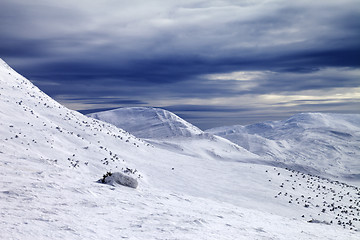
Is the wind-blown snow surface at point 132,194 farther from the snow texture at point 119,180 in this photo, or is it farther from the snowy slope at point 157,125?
the snowy slope at point 157,125

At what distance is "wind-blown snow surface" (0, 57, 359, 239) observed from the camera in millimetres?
10109

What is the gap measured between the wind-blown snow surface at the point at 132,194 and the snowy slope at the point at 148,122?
64812mm

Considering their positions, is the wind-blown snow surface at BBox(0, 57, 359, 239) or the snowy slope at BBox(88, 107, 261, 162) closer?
the wind-blown snow surface at BBox(0, 57, 359, 239)

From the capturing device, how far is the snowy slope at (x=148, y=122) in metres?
110

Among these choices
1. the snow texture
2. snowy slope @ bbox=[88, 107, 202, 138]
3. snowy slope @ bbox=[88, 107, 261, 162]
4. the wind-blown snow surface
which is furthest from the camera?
snowy slope @ bbox=[88, 107, 202, 138]

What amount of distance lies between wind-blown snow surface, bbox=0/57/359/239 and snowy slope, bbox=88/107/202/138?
6481 cm

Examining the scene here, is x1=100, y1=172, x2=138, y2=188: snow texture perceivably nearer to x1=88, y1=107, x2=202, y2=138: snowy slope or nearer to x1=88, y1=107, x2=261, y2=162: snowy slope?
x1=88, y1=107, x2=261, y2=162: snowy slope

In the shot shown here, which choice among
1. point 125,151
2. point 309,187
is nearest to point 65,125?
point 125,151

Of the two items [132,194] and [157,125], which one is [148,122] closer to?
[157,125]

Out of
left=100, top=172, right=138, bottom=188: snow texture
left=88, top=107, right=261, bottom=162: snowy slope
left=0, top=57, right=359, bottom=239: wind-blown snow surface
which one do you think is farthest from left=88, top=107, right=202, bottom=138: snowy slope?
left=100, top=172, right=138, bottom=188: snow texture

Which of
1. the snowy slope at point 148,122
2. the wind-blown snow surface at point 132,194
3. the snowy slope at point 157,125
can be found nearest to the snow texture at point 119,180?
the wind-blown snow surface at point 132,194

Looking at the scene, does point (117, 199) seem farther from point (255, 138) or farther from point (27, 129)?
point (255, 138)

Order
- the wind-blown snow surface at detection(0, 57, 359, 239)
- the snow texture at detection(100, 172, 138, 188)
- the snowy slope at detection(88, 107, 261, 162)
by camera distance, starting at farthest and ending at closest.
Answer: the snowy slope at detection(88, 107, 261, 162) < the snow texture at detection(100, 172, 138, 188) < the wind-blown snow surface at detection(0, 57, 359, 239)

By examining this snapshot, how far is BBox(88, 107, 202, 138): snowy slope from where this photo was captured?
11012 cm
